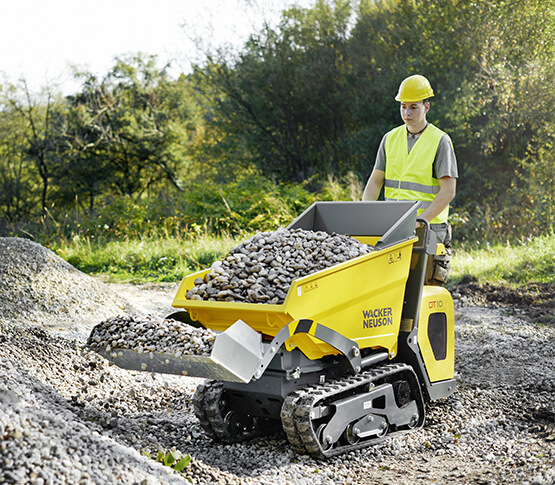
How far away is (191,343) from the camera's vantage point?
122 inches

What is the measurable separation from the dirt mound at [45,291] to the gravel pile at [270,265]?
11.3ft

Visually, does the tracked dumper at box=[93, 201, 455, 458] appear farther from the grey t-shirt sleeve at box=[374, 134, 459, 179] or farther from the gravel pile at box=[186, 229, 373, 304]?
the grey t-shirt sleeve at box=[374, 134, 459, 179]

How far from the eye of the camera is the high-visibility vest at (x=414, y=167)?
14.2 feet

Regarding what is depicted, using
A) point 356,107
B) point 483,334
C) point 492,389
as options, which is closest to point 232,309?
point 492,389

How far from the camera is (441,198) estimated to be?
13.8 ft

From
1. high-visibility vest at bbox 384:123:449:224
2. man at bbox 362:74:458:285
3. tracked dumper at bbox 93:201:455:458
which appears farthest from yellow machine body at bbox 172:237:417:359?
high-visibility vest at bbox 384:123:449:224

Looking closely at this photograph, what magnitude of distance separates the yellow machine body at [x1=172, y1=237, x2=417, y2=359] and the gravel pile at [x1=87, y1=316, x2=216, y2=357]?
7.2 inches

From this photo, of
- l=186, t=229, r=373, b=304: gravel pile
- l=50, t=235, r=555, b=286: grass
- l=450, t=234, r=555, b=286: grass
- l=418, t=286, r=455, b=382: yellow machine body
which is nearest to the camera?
l=186, t=229, r=373, b=304: gravel pile

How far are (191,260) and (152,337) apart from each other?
7.49m

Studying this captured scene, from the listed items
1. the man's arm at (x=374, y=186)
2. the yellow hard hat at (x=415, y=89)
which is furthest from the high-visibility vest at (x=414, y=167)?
the yellow hard hat at (x=415, y=89)

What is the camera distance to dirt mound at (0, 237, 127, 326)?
21.1 ft

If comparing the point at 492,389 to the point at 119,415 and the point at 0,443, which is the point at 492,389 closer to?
the point at 119,415

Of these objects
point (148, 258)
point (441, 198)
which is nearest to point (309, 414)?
point (441, 198)

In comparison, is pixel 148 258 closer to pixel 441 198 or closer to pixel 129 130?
pixel 441 198
